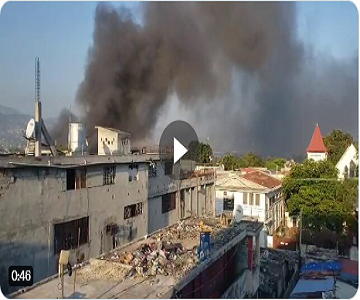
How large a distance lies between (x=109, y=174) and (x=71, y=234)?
4.96 feet

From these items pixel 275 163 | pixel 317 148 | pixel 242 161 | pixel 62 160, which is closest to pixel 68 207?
pixel 62 160

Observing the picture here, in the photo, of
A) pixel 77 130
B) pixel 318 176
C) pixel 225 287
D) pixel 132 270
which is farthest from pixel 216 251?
pixel 318 176

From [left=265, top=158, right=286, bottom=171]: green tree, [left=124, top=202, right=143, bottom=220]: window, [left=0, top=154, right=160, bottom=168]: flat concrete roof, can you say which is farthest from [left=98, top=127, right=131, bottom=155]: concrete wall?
[left=265, top=158, right=286, bottom=171]: green tree

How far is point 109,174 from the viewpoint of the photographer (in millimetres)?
7070

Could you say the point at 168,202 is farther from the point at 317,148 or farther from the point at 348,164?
the point at 317,148

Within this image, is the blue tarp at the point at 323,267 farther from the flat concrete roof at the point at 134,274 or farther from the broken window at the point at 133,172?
the broken window at the point at 133,172

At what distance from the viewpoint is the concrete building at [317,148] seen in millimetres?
20125

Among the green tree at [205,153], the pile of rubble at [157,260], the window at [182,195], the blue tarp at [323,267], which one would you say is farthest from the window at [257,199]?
the pile of rubble at [157,260]

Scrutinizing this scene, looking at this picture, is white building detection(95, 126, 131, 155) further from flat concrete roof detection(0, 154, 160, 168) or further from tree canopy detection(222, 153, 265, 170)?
tree canopy detection(222, 153, 265, 170)

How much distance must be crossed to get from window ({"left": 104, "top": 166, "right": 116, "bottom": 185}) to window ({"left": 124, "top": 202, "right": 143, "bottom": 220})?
779 millimetres

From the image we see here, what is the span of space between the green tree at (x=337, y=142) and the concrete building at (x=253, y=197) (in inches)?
269

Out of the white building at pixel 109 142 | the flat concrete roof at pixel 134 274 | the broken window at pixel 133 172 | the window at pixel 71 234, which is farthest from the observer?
the white building at pixel 109 142

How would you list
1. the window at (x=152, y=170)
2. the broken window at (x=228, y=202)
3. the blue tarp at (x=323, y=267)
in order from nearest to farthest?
the blue tarp at (x=323, y=267) → the window at (x=152, y=170) → the broken window at (x=228, y=202)
